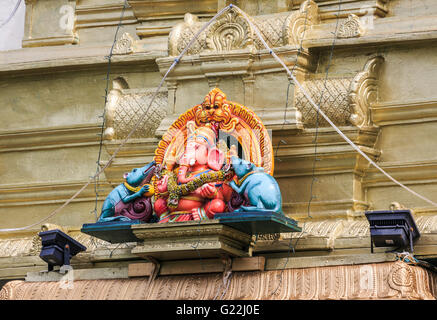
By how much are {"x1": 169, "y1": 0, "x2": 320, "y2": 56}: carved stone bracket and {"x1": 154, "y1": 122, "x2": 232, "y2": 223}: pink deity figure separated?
1341 millimetres

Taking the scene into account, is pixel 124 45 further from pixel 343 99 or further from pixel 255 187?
pixel 255 187

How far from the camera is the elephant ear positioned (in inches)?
468

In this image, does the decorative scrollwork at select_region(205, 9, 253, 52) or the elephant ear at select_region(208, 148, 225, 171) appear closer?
the elephant ear at select_region(208, 148, 225, 171)

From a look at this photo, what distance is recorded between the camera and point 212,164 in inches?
468

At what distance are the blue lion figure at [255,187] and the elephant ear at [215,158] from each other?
19cm

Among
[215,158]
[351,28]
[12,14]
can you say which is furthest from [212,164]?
[12,14]

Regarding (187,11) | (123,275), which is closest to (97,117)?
(187,11)

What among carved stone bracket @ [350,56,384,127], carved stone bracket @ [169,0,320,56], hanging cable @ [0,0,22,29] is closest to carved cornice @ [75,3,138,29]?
hanging cable @ [0,0,22,29]

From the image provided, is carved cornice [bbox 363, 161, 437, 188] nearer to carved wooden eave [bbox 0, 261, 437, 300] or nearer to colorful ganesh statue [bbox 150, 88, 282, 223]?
colorful ganesh statue [bbox 150, 88, 282, 223]

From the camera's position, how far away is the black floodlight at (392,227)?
11.0 metres

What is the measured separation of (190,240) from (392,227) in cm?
189

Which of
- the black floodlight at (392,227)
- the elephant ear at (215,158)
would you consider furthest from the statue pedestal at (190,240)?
the black floodlight at (392,227)

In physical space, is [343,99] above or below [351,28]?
below

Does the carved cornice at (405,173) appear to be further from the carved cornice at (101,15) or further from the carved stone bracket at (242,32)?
the carved cornice at (101,15)
